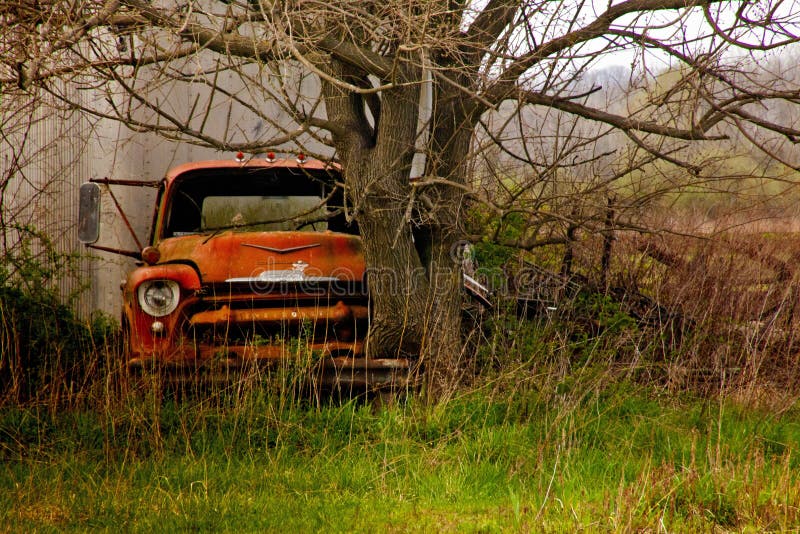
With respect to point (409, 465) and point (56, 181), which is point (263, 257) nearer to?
point (409, 465)

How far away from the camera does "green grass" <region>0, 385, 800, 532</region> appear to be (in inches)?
153

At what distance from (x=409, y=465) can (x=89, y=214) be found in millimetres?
2625

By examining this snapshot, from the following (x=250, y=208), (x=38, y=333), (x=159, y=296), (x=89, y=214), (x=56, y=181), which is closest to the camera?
(x=89, y=214)

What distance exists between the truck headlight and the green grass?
0.66 metres

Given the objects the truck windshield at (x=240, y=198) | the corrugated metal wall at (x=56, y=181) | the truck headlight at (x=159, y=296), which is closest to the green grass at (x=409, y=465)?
the truck headlight at (x=159, y=296)

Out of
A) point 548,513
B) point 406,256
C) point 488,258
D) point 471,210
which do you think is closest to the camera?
point 548,513

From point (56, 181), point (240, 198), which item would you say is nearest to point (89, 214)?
point (240, 198)

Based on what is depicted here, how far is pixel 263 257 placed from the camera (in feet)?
18.4

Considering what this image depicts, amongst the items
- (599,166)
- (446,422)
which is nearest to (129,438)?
(446,422)

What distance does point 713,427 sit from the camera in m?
5.12

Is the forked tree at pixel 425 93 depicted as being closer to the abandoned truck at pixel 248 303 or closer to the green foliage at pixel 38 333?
the abandoned truck at pixel 248 303

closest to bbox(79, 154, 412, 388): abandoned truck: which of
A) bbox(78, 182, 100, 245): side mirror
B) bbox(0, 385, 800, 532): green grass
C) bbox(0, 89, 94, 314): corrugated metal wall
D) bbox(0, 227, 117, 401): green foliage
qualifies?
bbox(78, 182, 100, 245): side mirror

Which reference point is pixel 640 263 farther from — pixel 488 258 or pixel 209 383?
pixel 209 383

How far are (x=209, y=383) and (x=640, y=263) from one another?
4.10 metres
